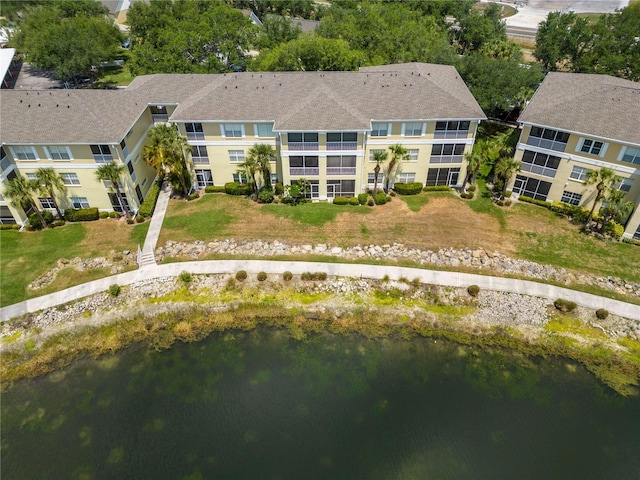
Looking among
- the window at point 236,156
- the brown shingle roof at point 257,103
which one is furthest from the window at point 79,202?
the window at point 236,156

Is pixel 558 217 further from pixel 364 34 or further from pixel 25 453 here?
pixel 25 453

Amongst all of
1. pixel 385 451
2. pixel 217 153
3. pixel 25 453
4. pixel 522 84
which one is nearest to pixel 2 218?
pixel 217 153

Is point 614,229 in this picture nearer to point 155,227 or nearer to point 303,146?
point 303,146

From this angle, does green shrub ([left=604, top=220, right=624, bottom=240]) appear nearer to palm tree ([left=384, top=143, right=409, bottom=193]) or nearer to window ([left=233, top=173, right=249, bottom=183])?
palm tree ([left=384, top=143, right=409, bottom=193])

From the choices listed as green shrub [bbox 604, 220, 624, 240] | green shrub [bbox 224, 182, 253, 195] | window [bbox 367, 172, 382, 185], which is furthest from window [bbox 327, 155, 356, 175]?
green shrub [bbox 604, 220, 624, 240]

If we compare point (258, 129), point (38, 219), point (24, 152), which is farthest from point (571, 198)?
point (24, 152)

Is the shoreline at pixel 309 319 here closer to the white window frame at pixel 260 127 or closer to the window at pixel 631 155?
the window at pixel 631 155
